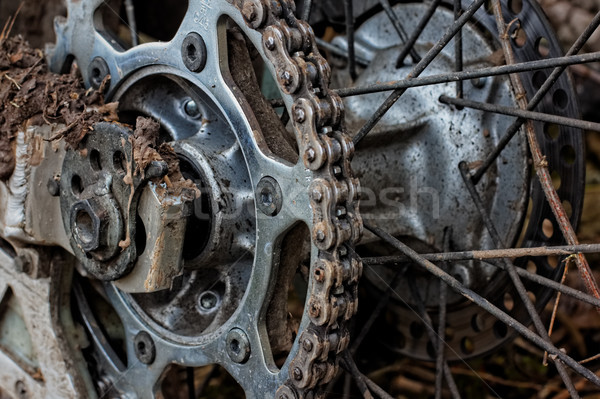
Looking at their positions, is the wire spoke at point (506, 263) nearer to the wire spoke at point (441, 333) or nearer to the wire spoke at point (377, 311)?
the wire spoke at point (441, 333)

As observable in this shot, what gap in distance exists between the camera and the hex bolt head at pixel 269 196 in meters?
0.95

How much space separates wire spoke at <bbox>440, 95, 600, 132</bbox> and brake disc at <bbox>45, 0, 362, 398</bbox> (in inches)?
13.4

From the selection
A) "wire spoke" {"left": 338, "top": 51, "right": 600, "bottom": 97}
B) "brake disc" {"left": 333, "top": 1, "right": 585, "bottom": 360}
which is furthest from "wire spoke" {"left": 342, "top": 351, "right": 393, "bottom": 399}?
"wire spoke" {"left": 338, "top": 51, "right": 600, "bottom": 97}

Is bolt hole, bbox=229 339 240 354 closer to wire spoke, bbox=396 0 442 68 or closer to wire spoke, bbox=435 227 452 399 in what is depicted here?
wire spoke, bbox=435 227 452 399

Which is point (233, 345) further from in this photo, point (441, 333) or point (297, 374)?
point (441, 333)

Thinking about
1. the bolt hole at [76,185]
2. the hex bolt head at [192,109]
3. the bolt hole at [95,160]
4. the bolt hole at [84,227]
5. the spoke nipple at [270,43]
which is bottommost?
the bolt hole at [84,227]

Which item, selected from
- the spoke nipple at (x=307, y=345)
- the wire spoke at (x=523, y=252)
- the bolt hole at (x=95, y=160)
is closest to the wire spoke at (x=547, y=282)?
the wire spoke at (x=523, y=252)

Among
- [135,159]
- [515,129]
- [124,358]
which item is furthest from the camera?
[124,358]

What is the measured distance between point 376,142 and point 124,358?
2.20ft

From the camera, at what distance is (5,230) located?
4.06 feet

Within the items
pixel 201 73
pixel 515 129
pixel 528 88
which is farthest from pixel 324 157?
pixel 528 88

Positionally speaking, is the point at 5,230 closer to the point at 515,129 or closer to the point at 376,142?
the point at 376,142

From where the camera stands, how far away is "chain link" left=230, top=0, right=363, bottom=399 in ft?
2.93

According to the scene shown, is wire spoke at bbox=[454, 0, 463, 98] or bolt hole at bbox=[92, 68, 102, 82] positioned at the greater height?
wire spoke at bbox=[454, 0, 463, 98]
